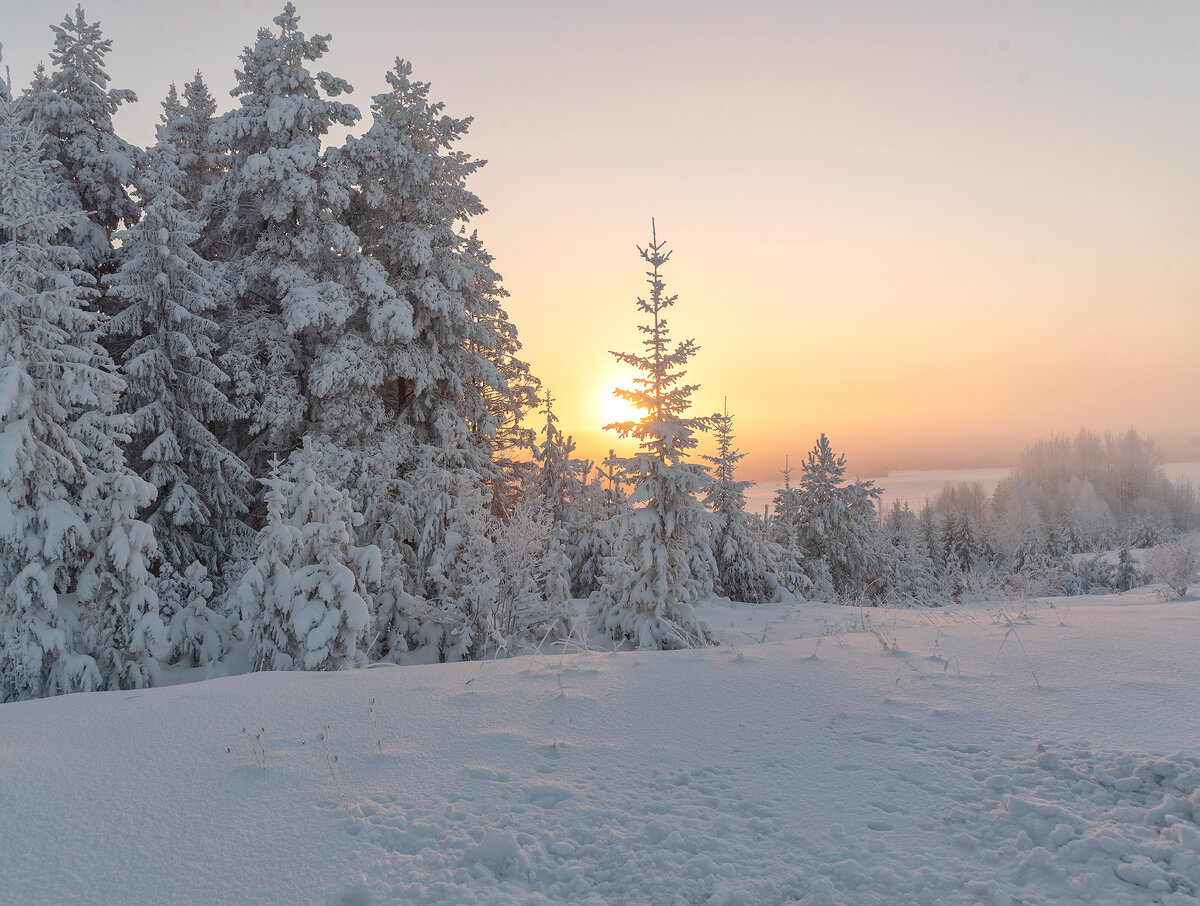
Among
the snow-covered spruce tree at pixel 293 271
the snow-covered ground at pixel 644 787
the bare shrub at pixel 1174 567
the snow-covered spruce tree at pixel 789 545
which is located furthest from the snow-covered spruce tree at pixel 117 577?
the snow-covered spruce tree at pixel 789 545

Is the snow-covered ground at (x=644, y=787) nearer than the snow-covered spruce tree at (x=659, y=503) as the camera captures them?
Yes

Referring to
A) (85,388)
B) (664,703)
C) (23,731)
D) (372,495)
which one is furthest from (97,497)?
(664,703)

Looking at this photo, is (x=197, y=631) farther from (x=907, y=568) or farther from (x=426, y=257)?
(x=907, y=568)

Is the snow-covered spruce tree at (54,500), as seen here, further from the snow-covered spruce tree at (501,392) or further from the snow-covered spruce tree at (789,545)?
the snow-covered spruce tree at (789,545)

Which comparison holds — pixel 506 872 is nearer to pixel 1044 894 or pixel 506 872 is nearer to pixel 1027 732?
pixel 1044 894

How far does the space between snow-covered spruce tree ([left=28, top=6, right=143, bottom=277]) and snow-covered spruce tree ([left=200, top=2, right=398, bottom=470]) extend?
2434 mm

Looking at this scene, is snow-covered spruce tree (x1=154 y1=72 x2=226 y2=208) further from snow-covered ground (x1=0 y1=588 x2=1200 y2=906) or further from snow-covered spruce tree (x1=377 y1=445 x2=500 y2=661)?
snow-covered ground (x1=0 y1=588 x2=1200 y2=906)

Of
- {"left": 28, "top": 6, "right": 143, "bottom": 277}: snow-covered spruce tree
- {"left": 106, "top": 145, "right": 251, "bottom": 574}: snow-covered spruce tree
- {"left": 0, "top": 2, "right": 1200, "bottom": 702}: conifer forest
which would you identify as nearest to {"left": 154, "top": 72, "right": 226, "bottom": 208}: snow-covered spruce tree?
{"left": 0, "top": 2, "right": 1200, "bottom": 702}: conifer forest

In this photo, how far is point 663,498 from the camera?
14305 mm

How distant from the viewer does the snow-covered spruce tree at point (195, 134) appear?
22484mm

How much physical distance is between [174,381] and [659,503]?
13958 millimetres

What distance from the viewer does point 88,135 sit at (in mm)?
17641

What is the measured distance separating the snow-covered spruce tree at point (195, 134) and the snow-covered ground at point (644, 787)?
2342 centimetres

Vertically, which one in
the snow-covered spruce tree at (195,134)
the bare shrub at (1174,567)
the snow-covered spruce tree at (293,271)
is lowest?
the bare shrub at (1174,567)
